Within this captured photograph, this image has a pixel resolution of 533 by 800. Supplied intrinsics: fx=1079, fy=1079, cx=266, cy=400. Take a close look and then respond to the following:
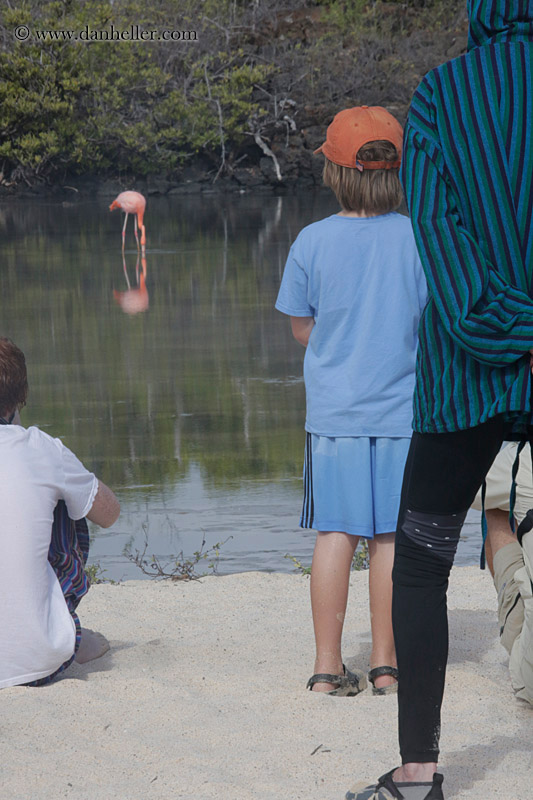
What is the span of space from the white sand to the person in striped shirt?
24.7 inches

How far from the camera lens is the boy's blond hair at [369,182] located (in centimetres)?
256

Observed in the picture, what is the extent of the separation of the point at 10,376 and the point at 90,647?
78 centimetres

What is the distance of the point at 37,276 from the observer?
39.7 ft

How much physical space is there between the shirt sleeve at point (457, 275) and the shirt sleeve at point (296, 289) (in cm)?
85

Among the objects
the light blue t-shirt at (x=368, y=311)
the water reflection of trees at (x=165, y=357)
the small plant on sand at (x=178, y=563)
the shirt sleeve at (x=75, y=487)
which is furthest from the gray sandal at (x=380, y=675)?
the water reflection of trees at (x=165, y=357)

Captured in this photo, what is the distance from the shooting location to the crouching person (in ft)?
8.30

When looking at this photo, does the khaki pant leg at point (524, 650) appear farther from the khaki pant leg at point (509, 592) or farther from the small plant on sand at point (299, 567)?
the small plant on sand at point (299, 567)

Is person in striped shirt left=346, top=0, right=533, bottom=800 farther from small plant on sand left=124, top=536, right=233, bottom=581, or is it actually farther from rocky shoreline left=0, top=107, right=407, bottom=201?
rocky shoreline left=0, top=107, right=407, bottom=201

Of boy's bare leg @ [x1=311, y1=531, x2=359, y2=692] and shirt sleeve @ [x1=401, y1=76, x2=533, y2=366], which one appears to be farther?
boy's bare leg @ [x1=311, y1=531, x2=359, y2=692]

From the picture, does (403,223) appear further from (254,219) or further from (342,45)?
(342,45)

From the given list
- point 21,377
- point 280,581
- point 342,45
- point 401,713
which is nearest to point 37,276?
point 280,581

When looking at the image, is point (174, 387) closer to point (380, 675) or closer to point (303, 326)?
point (303, 326)

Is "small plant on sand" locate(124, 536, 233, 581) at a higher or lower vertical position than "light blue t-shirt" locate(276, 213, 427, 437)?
lower

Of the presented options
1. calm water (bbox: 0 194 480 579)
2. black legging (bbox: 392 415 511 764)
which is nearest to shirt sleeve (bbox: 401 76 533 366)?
black legging (bbox: 392 415 511 764)
